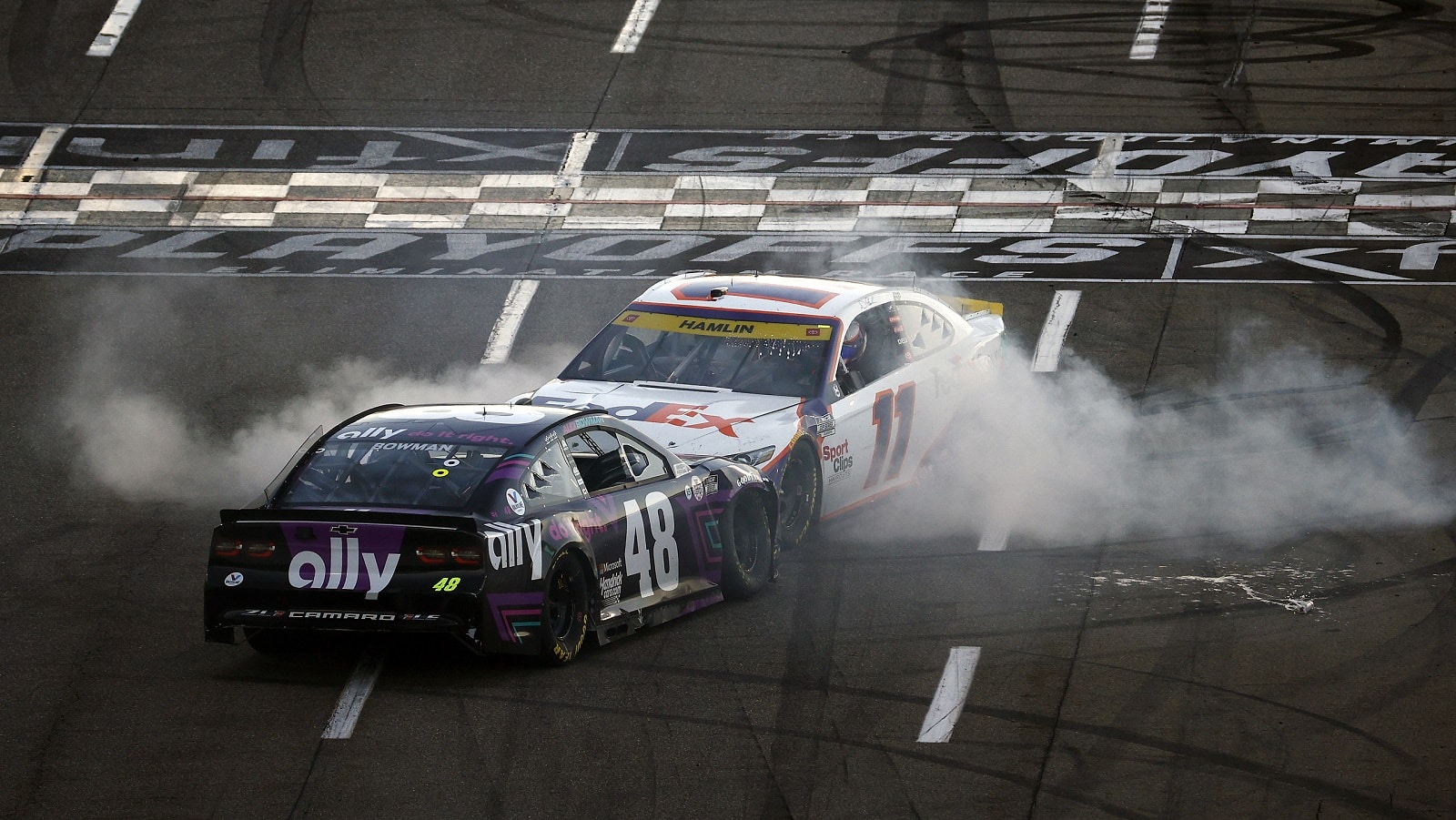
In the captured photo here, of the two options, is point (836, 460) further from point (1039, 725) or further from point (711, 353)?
point (1039, 725)

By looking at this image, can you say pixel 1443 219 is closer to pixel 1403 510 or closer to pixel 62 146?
pixel 1403 510

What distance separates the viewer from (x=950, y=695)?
746 centimetres

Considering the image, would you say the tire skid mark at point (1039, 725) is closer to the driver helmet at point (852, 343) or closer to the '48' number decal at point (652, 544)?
the '48' number decal at point (652, 544)

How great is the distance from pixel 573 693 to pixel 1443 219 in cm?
1236

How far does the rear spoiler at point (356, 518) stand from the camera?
733 centimetres

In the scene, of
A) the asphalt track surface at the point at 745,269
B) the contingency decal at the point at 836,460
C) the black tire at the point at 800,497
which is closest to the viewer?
the asphalt track surface at the point at 745,269

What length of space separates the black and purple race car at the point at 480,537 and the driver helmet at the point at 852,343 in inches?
79.7

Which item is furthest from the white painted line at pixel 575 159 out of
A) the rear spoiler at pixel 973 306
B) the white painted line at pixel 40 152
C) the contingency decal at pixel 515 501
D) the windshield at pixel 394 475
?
the contingency decal at pixel 515 501

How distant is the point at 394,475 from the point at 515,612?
0.87 m

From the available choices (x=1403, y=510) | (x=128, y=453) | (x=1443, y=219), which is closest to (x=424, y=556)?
(x=128, y=453)

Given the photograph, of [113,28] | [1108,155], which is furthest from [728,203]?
[113,28]

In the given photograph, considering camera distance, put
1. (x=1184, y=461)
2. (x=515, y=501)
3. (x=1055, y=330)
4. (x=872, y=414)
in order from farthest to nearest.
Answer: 1. (x=1055, y=330)
2. (x=1184, y=461)
3. (x=872, y=414)
4. (x=515, y=501)

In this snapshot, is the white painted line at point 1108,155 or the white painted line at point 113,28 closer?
the white painted line at point 1108,155

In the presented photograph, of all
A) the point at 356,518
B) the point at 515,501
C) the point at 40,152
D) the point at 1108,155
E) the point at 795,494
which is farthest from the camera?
the point at 40,152
